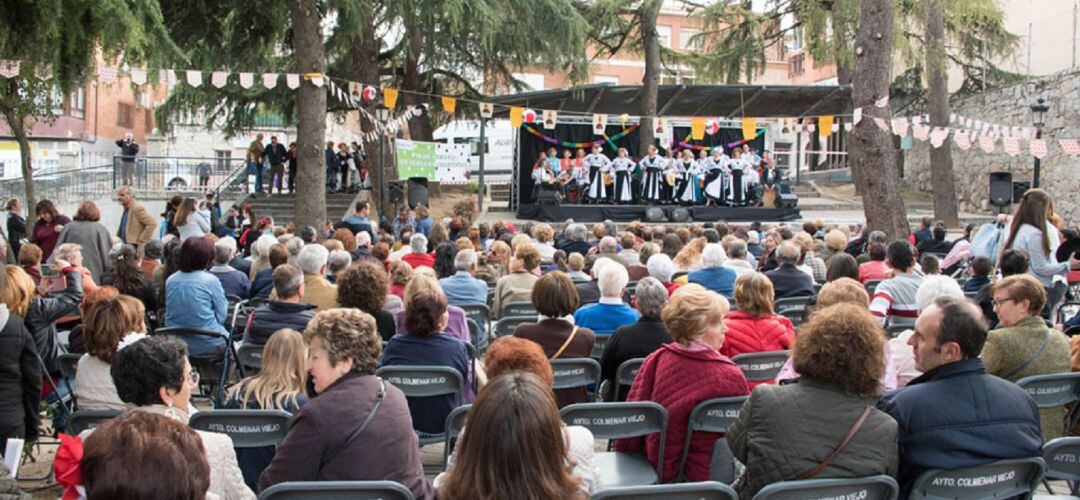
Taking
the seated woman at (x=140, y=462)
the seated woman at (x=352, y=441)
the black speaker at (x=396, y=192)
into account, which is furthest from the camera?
the black speaker at (x=396, y=192)

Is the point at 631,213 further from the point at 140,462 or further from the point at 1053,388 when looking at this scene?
the point at 140,462

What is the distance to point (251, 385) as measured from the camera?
4.08 meters

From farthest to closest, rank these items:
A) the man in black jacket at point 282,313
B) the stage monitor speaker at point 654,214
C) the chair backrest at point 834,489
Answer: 1. the stage monitor speaker at point 654,214
2. the man in black jacket at point 282,313
3. the chair backrest at point 834,489

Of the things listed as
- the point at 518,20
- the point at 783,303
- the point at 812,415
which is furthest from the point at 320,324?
the point at 518,20

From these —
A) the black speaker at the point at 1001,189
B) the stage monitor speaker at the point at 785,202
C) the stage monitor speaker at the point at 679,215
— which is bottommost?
the stage monitor speaker at the point at 679,215

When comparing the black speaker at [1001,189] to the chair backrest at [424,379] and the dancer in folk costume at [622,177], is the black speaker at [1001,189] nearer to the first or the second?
the dancer in folk costume at [622,177]

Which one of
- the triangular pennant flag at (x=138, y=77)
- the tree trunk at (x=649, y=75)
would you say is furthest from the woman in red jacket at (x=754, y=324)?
the tree trunk at (x=649, y=75)

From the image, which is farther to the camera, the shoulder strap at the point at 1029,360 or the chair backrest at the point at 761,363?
the chair backrest at the point at 761,363

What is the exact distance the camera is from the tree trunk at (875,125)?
41.9 feet

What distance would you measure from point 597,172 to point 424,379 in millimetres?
17589

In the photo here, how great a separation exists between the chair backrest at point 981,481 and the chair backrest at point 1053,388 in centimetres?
101

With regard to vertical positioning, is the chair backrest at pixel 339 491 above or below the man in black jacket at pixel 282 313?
below

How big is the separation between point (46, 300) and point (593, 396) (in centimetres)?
320

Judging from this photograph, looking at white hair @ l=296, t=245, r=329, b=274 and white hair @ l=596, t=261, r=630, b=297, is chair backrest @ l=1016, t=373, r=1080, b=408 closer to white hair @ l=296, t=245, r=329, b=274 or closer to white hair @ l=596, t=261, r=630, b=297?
white hair @ l=596, t=261, r=630, b=297
